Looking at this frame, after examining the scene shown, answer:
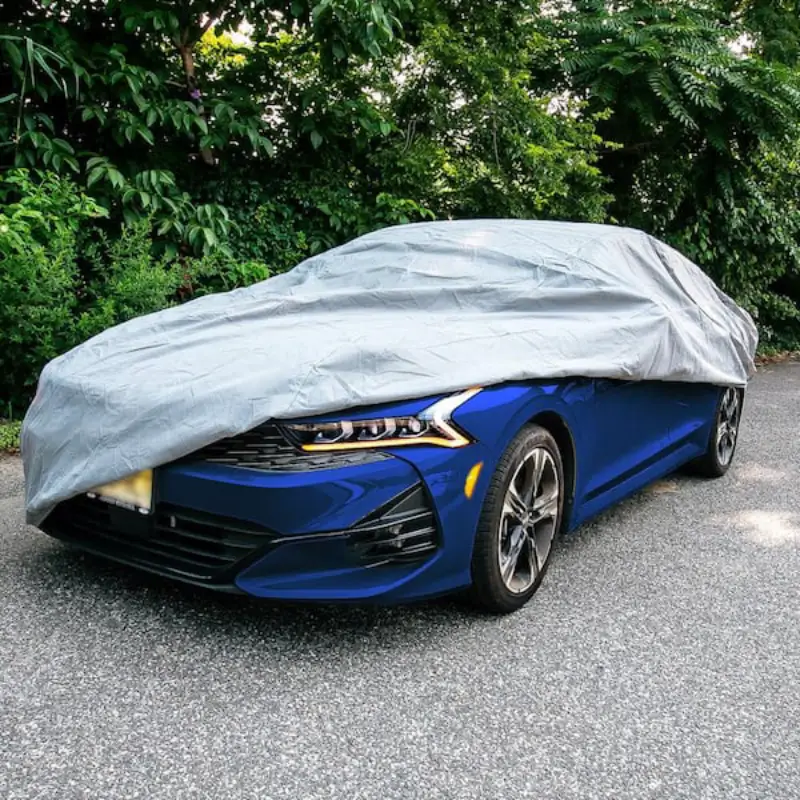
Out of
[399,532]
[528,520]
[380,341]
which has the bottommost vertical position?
[528,520]

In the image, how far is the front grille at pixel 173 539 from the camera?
8.96 ft

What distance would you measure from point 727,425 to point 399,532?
3.05 meters

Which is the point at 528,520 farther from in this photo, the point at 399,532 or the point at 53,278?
the point at 53,278

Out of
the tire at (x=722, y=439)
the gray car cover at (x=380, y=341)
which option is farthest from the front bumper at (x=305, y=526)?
the tire at (x=722, y=439)

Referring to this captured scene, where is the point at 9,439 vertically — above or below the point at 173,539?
below

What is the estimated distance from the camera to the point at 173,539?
2.83 meters

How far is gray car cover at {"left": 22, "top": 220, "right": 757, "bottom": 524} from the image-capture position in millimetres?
2826

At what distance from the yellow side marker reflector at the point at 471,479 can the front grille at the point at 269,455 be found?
11.9 inches

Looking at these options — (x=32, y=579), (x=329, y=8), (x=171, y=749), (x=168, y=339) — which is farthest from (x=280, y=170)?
(x=171, y=749)

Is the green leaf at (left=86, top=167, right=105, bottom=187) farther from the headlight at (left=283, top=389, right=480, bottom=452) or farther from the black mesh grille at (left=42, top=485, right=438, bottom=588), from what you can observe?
the headlight at (left=283, top=389, right=480, bottom=452)

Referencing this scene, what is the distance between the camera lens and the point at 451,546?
2.85 m

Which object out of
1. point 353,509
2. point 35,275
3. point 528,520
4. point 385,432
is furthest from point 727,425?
point 35,275

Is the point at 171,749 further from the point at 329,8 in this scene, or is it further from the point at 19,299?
the point at 329,8

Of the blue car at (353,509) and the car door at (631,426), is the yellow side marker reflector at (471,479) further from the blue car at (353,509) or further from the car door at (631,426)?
the car door at (631,426)
